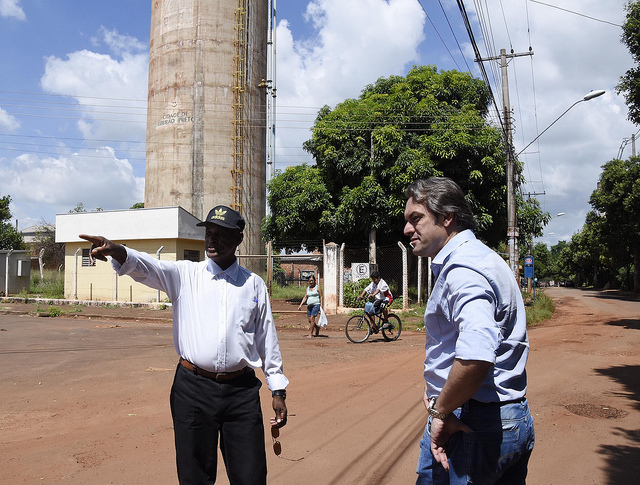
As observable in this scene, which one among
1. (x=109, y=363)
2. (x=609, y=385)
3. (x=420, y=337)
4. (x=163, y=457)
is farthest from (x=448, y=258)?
(x=420, y=337)

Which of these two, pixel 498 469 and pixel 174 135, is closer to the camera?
Answer: pixel 498 469

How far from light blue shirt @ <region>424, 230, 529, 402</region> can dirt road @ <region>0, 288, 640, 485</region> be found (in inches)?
98.1

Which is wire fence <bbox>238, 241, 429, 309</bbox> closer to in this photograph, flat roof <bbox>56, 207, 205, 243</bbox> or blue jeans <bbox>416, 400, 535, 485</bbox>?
flat roof <bbox>56, 207, 205, 243</bbox>

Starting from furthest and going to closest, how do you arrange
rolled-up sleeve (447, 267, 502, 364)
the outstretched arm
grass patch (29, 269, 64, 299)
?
grass patch (29, 269, 64, 299)
the outstretched arm
rolled-up sleeve (447, 267, 502, 364)

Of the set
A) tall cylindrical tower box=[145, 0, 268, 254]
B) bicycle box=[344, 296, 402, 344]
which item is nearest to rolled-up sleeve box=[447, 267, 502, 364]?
bicycle box=[344, 296, 402, 344]

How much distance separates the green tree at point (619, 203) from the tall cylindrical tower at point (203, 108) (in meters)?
23.0

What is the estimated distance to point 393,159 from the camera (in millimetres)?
21344

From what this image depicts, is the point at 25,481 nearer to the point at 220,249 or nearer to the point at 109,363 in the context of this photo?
the point at 220,249

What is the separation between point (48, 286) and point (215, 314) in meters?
27.2

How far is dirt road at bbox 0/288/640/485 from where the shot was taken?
14.4 ft

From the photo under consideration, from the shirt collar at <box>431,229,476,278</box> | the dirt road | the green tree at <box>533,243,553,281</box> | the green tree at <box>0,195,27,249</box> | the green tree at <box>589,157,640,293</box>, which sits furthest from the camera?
the green tree at <box>533,243,553,281</box>

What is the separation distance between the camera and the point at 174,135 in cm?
3206

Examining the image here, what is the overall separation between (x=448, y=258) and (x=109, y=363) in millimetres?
8272

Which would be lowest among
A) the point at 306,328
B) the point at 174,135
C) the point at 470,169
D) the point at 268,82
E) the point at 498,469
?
the point at 306,328
